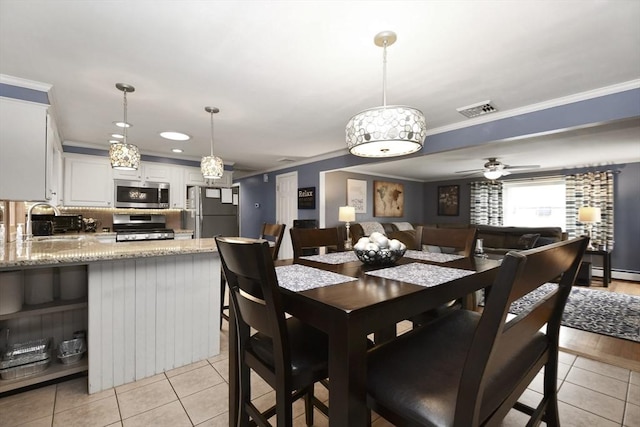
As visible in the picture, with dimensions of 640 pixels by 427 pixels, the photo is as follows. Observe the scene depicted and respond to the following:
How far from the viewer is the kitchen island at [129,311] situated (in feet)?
5.76

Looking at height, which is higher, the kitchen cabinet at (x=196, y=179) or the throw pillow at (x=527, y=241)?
the kitchen cabinet at (x=196, y=179)

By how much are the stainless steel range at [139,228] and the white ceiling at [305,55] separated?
1.72 metres

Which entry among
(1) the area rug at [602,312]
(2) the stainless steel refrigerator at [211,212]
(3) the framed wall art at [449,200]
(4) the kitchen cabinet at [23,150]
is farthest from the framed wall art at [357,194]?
(4) the kitchen cabinet at [23,150]

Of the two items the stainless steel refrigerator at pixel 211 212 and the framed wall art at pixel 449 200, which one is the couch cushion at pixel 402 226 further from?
the stainless steel refrigerator at pixel 211 212

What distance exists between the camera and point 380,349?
42.9 inches

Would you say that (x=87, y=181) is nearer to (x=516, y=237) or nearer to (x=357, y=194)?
(x=357, y=194)

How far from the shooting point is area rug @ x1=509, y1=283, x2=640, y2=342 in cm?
281

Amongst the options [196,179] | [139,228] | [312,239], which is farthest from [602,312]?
[139,228]

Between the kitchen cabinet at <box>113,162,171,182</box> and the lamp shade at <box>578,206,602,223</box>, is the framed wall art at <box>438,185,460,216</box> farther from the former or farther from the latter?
the kitchen cabinet at <box>113,162,171,182</box>

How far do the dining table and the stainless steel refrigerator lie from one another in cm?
373

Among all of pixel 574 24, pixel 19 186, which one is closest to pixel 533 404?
pixel 574 24

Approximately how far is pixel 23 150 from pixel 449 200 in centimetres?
799

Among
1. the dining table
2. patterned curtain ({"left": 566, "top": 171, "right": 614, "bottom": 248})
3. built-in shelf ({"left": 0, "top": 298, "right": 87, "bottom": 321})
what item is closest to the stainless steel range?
built-in shelf ({"left": 0, "top": 298, "right": 87, "bottom": 321})

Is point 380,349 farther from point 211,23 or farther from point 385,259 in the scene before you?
point 211,23
